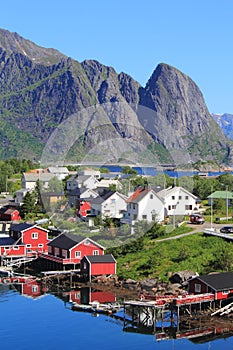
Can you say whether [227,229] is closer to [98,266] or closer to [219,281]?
[98,266]

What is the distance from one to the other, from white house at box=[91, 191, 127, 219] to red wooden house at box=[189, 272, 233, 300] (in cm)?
990

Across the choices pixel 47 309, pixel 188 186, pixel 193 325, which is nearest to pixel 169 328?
pixel 193 325

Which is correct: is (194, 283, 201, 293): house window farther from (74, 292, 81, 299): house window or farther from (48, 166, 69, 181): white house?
(48, 166, 69, 181): white house

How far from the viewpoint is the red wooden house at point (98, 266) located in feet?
87.1

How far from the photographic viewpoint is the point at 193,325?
65.3 feet

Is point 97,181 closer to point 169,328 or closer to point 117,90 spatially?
point 169,328

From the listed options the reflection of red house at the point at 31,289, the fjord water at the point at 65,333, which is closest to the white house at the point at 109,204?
the reflection of red house at the point at 31,289

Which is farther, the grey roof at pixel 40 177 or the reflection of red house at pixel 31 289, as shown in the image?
the grey roof at pixel 40 177

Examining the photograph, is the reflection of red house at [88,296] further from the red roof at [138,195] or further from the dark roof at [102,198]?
the dark roof at [102,198]

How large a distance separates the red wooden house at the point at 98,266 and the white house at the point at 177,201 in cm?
598

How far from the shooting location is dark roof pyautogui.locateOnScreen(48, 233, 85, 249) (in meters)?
28.6

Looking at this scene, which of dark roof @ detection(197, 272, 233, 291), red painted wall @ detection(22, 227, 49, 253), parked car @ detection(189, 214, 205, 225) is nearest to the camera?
dark roof @ detection(197, 272, 233, 291)

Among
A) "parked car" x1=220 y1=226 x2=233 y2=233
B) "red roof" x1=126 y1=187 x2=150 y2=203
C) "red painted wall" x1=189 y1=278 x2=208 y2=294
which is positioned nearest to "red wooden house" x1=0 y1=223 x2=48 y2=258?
"red roof" x1=126 y1=187 x2=150 y2=203

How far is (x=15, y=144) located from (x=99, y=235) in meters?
127
